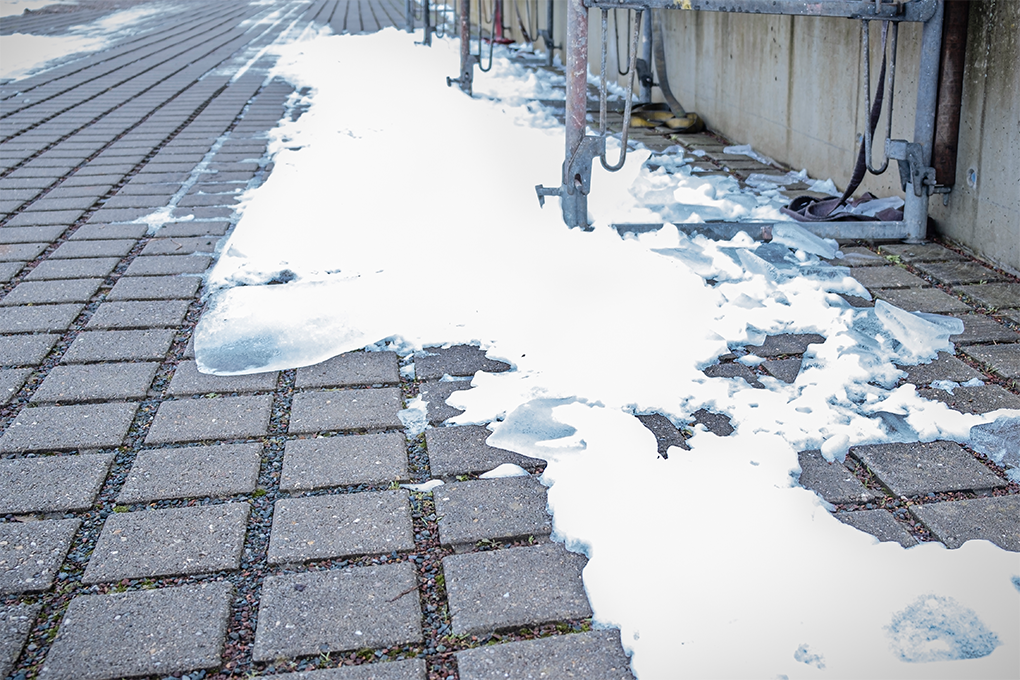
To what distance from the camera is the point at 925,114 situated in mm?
3576

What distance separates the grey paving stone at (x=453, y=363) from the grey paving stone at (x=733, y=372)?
23.7 inches

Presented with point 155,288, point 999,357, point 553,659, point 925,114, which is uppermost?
point 925,114

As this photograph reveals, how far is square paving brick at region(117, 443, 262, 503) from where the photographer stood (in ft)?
6.72

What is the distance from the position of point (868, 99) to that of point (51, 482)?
10.3ft

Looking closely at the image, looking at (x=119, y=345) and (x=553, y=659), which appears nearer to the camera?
(x=553, y=659)

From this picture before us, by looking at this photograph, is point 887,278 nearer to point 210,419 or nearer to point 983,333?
point 983,333

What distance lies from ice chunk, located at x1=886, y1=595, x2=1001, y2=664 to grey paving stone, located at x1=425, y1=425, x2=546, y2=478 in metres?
0.86

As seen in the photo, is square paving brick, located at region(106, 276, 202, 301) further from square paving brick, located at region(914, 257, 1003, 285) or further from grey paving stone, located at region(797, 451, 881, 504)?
square paving brick, located at region(914, 257, 1003, 285)

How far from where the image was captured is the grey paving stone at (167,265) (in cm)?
355

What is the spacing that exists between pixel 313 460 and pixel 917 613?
1356 millimetres

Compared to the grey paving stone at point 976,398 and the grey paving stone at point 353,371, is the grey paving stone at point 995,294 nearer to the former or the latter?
the grey paving stone at point 976,398

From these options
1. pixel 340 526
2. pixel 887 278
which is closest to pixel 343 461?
pixel 340 526

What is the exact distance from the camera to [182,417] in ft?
7.89

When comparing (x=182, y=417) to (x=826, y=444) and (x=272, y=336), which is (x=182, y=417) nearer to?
(x=272, y=336)
